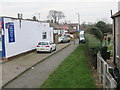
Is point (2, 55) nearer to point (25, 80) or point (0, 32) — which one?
point (0, 32)

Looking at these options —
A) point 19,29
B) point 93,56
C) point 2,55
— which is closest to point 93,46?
point 93,56

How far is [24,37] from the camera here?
19891mm

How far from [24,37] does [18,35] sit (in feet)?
5.13

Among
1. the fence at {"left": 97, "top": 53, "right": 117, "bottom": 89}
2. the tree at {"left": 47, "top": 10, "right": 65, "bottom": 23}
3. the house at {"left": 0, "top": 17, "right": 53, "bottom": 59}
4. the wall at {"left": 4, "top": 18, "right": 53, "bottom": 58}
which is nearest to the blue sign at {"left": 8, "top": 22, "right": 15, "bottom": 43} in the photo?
the house at {"left": 0, "top": 17, "right": 53, "bottom": 59}

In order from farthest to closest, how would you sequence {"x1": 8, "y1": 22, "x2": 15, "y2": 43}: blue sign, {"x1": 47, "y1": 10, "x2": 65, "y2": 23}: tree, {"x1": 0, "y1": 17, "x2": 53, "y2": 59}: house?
{"x1": 47, "y1": 10, "x2": 65, "y2": 23}: tree, {"x1": 8, "y1": 22, "x2": 15, "y2": 43}: blue sign, {"x1": 0, "y1": 17, "x2": 53, "y2": 59}: house

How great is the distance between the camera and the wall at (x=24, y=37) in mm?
16438

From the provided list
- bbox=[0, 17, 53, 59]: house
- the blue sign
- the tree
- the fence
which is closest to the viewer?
the fence

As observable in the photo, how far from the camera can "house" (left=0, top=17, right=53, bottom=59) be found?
1570 centimetres

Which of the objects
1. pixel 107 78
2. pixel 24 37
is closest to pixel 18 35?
pixel 24 37

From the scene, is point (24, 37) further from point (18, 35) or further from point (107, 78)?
point (107, 78)

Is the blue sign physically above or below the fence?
above

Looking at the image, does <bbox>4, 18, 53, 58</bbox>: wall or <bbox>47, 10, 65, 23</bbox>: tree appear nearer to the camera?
<bbox>4, 18, 53, 58</bbox>: wall

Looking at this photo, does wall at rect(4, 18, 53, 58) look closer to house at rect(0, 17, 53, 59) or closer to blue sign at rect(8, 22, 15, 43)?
house at rect(0, 17, 53, 59)

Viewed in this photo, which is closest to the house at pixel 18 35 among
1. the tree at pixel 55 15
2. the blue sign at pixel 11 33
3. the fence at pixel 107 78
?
the blue sign at pixel 11 33
